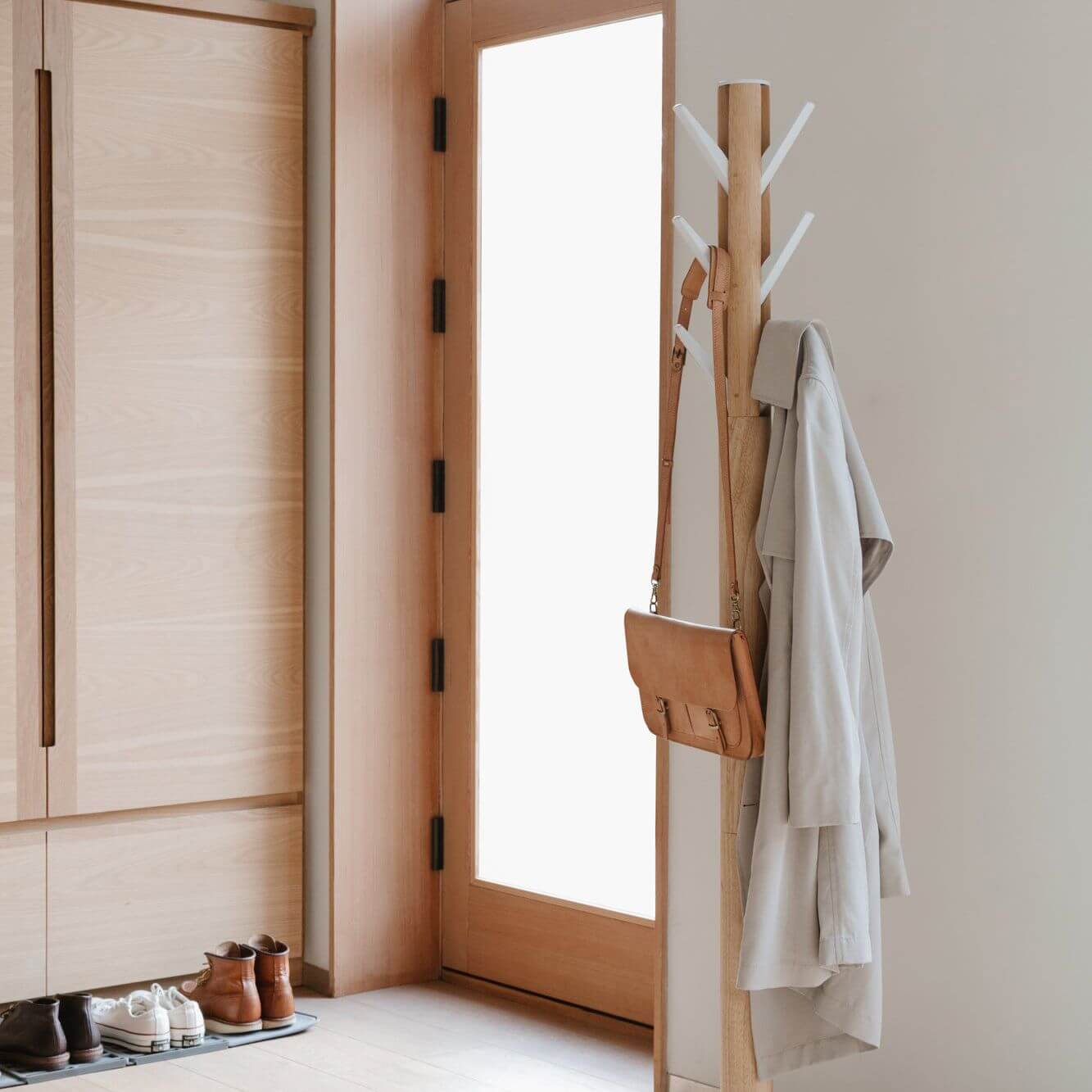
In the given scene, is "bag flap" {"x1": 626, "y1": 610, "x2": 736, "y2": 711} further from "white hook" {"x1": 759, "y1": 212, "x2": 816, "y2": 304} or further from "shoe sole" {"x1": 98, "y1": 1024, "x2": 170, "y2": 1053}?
"shoe sole" {"x1": 98, "y1": 1024, "x2": 170, "y2": 1053}

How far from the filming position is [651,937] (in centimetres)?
327

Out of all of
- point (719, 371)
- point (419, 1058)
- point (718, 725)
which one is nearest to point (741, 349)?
point (719, 371)

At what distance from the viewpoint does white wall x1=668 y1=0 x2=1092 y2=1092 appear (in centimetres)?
235

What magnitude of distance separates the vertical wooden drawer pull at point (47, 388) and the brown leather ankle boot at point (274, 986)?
2.13 ft

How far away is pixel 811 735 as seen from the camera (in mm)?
2047

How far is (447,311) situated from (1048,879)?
6.51 ft

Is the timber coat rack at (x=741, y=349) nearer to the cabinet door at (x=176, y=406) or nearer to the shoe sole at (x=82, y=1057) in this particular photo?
the shoe sole at (x=82, y=1057)

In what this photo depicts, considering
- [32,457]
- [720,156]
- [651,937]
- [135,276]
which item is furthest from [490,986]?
[720,156]

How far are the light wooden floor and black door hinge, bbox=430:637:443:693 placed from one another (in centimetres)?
73

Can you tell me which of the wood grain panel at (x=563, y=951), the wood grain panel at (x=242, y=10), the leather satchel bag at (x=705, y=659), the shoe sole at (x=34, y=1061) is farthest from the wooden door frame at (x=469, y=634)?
the leather satchel bag at (x=705, y=659)

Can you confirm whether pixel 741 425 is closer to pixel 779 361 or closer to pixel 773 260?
pixel 779 361

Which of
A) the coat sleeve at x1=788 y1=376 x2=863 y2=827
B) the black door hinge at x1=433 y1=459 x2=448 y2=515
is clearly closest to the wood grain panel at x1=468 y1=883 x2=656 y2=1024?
the black door hinge at x1=433 y1=459 x2=448 y2=515

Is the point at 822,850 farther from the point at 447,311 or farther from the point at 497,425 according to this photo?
the point at 447,311

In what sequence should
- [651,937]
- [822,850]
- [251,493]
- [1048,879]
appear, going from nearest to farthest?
[822,850] < [1048,879] < [651,937] < [251,493]
